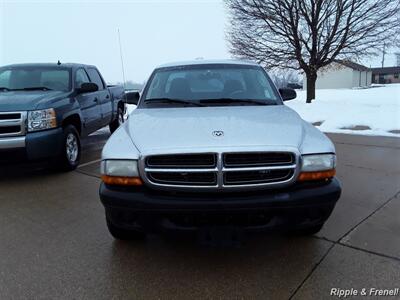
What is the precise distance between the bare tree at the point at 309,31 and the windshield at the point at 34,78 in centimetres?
1384

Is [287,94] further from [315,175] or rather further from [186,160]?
[186,160]

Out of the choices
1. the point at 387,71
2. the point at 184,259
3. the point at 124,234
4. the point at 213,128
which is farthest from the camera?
the point at 387,71

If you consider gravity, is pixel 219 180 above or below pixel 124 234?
above

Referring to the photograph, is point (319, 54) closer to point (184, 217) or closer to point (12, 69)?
point (12, 69)

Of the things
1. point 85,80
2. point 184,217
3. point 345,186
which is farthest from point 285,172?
point 85,80

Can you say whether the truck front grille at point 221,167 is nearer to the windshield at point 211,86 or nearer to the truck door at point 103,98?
the windshield at point 211,86

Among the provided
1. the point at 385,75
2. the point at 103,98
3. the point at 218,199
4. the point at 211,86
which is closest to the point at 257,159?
the point at 218,199

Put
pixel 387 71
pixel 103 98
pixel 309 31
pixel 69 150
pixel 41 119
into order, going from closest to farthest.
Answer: pixel 41 119 < pixel 69 150 < pixel 103 98 < pixel 309 31 < pixel 387 71

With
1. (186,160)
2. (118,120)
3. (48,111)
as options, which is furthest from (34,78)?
(186,160)

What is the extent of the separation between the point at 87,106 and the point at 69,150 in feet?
3.80

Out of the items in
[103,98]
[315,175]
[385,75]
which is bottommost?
[385,75]

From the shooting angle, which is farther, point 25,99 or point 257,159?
point 25,99

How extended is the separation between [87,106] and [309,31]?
15.1 m

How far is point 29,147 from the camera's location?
5059 millimetres
